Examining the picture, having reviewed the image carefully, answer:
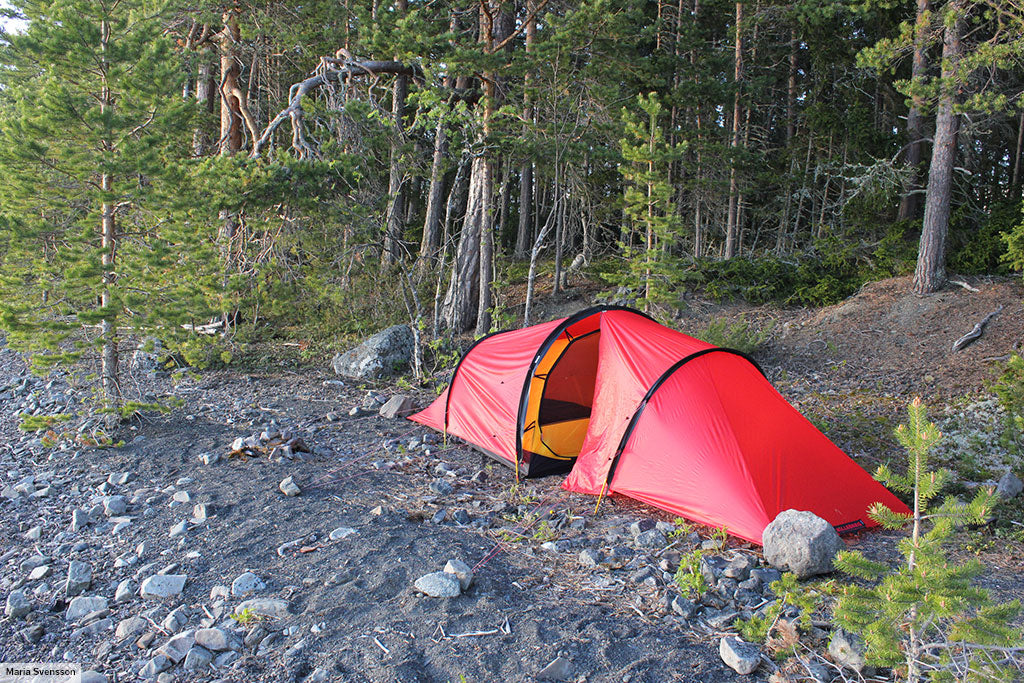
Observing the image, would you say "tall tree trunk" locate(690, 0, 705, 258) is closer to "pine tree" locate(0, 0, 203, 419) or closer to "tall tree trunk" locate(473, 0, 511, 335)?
"tall tree trunk" locate(473, 0, 511, 335)

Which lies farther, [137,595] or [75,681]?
[137,595]

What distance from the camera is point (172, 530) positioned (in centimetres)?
480

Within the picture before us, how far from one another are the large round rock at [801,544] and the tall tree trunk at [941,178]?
8.32 metres

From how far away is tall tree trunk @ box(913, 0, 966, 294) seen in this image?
9.77 m

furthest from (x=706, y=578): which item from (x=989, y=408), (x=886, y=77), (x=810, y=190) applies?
(x=886, y=77)

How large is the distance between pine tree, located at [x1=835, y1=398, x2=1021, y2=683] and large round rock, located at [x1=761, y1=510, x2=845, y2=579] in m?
1.22

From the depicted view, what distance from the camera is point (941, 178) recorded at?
34.0 ft

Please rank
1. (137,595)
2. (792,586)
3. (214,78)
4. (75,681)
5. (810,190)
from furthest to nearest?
(810,190)
(214,78)
(137,595)
(792,586)
(75,681)

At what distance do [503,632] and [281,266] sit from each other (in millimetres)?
7228

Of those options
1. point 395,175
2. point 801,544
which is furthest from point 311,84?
point 801,544

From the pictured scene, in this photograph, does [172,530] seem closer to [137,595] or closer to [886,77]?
[137,595]

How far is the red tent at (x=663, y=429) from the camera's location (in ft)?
16.0

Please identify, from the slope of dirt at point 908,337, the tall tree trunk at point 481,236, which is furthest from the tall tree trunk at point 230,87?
the slope of dirt at point 908,337

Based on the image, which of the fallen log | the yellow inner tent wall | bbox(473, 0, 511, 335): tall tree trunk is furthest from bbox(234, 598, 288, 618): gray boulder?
the fallen log
